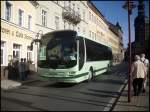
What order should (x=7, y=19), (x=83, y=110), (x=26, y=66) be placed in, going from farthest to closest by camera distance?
(x=26, y=66), (x=83, y=110), (x=7, y=19)

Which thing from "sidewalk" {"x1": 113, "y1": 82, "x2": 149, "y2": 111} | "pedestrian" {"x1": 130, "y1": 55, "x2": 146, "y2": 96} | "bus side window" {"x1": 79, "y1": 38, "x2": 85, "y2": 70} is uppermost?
"bus side window" {"x1": 79, "y1": 38, "x2": 85, "y2": 70}

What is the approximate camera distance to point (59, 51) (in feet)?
51.4

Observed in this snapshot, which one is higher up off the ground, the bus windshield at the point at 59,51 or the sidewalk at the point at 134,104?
the bus windshield at the point at 59,51

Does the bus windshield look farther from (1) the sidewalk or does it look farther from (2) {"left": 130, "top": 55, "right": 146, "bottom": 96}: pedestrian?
(1) the sidewalk

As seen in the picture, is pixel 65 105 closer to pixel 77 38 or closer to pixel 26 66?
pixel 77 38

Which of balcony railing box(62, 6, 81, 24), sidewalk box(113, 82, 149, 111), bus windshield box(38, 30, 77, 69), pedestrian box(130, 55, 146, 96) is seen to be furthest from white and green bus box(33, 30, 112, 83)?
balcony railing box(62, 6, 81, 24)

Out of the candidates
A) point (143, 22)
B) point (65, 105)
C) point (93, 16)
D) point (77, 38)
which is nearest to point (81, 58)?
point (77, 38)

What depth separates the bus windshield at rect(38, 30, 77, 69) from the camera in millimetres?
15680

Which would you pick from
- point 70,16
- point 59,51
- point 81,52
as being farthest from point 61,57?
point 70,16

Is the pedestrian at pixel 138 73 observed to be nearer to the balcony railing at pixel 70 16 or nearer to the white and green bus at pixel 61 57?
the white and green bus at pixel 61 57

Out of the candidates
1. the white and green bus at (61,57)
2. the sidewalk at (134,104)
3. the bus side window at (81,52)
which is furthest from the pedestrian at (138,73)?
the bus side window at (81,52)

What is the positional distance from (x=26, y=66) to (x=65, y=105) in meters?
10.2

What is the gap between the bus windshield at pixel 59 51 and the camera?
617 inches

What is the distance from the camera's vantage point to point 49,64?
627 inches
